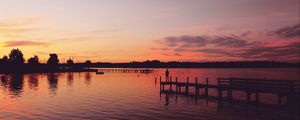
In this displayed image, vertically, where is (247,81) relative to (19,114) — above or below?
above

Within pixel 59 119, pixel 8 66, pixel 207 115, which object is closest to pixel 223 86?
pixel 207 115

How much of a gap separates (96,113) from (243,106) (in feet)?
49.8

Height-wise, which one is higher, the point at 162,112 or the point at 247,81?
the point at 247,81

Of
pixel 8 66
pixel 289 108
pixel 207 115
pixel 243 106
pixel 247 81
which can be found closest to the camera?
pixel 207 115

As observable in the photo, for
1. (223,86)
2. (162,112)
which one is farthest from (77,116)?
(223,86)

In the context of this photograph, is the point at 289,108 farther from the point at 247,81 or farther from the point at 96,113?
the point at 96,113

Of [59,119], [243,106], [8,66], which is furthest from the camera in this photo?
[8,66]

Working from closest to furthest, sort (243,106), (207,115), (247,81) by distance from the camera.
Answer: (207,115)
(243,106)
(247,81)

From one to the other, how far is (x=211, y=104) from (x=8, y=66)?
541 feet

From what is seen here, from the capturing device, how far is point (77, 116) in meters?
28.3

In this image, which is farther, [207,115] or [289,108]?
[289,108]

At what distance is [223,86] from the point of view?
40688 millimetres

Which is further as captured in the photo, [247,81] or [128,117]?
[247,81]

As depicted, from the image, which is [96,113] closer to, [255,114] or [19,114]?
[19,114]
